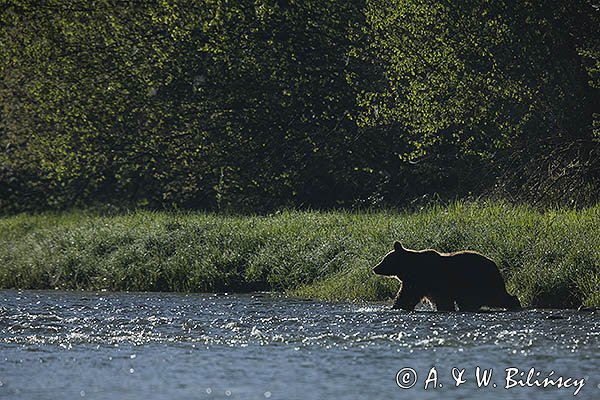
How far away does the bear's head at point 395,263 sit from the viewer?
1866 centimetres

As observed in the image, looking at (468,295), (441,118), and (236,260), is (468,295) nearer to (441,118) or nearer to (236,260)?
(236,260)

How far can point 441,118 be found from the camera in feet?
92.6

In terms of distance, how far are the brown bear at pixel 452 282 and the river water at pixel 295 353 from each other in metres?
0.29

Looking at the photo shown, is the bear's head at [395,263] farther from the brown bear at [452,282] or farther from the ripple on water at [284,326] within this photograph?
the ripple on water at [284,326]

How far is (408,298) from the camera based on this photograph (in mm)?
18406

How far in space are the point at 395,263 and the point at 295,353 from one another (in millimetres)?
4451

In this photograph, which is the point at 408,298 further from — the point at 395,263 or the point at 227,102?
the point at 227,102

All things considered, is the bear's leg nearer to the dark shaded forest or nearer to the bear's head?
the bear's head

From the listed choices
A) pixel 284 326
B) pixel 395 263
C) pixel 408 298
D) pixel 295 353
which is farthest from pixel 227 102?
pixel 295 353

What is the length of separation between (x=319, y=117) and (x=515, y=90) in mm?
7406

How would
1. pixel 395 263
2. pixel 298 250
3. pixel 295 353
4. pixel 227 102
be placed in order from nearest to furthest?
pixel 295 353, pixel 395 263, pixel 298 250, pixel 227 102

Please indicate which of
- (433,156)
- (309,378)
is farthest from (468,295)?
(433,156)

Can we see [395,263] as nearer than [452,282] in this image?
No

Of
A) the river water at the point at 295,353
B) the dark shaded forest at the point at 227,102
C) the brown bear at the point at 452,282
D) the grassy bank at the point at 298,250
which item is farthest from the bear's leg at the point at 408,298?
the dark shaded forest at the point at 227,102
